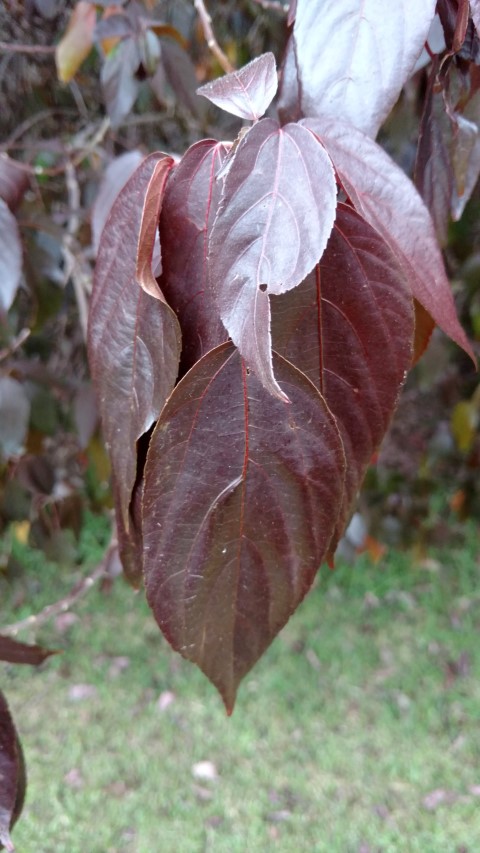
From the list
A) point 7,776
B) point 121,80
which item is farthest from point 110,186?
point 7,776

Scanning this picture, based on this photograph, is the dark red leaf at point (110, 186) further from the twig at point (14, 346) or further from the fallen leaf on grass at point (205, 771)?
the fallen leaf on grass at point (205, 771)

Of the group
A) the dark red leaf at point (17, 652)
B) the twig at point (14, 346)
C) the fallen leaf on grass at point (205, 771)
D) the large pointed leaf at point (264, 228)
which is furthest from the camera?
the fallen leaf on grass at point (205, 771)

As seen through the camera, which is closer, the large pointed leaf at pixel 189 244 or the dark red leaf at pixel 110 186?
the large pointed leaf at pixel 189 244

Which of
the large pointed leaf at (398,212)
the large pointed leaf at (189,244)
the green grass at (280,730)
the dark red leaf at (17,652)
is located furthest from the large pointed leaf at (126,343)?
the green grass at (280,730)

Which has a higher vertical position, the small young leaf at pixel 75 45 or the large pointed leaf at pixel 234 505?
the small young leaf at pixel 75 45

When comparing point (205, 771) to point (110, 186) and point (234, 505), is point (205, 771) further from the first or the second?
point (234, 505)

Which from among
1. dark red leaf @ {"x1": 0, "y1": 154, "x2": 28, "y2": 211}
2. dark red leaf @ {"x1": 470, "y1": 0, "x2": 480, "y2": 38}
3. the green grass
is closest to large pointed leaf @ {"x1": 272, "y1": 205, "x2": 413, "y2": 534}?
dark red leaf @ {"x1": 470, "y1": 0, "x2": 480, "y2": 38}
